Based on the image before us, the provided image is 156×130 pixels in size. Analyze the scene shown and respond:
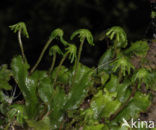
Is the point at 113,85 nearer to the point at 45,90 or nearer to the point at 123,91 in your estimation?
the point at 123,91

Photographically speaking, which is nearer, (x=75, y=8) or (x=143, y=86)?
(x=143, y=86)

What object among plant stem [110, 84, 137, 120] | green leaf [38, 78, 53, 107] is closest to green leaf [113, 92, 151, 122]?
plant stem [110, 84, 137, 120]

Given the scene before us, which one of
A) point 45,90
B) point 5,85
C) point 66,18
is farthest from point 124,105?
point 66,18

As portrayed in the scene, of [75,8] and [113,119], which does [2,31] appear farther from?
[113,119]

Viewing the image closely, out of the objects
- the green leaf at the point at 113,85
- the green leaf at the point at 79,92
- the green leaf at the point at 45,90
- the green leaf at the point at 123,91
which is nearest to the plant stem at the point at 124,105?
the green leaf at the point at 123,91

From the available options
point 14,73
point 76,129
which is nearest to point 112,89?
point 76,129

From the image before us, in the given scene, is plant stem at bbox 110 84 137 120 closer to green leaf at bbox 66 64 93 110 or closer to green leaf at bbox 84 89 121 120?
green leaf at bbox 84 89 121 120

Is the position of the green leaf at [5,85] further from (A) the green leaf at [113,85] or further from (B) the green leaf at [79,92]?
(A) the green leaf at [113,85]
